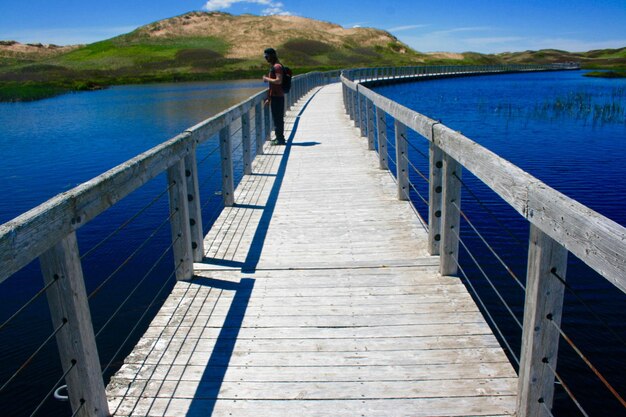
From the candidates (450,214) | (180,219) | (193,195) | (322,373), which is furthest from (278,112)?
(322,373)

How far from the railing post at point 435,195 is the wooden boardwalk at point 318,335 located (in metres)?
0.23

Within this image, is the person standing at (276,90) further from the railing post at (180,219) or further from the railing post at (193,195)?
the railing post at (180,219)

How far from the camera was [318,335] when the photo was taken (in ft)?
12.4

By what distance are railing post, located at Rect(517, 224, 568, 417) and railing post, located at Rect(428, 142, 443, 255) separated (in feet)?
7.20

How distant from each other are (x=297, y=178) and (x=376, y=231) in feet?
10.2

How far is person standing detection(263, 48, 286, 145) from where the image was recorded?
11.1 m

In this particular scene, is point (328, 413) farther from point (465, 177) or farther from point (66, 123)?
point (66, 123)

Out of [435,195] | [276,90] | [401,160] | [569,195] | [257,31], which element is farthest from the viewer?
[257,31]

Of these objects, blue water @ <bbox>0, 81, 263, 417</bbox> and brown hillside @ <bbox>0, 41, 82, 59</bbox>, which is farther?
brown hillside @ <bbox>0, 41, 82, 59</bbox>

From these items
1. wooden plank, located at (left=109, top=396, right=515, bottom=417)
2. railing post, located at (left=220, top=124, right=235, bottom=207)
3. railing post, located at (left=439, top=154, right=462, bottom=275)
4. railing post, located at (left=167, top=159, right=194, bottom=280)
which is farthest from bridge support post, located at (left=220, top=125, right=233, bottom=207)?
wooden plank, located at (left=109, top=396, right=515, bottom=417)

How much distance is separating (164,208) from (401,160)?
5914mm

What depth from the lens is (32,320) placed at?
6.76m

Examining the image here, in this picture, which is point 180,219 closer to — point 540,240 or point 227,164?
point 227,164

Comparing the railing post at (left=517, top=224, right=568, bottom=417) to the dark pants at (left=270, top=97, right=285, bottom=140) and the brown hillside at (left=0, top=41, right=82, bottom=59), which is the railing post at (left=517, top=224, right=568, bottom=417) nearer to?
the dark pants at (left=270, top=97, right=285, bottom=140)
